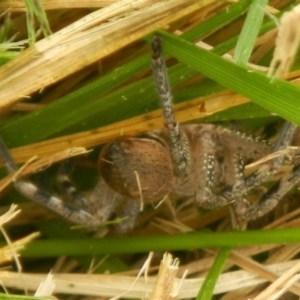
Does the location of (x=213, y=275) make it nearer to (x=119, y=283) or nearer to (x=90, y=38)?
(x=119, y=283)

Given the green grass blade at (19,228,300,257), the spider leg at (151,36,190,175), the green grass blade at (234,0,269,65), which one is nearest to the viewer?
the green grass blade at (234,0,269,65)

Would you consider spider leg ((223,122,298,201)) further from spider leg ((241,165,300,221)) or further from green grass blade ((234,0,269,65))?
green grass blade ((234,0,269,65))

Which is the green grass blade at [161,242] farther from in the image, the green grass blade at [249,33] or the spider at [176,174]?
the green grass blade at [249,33]

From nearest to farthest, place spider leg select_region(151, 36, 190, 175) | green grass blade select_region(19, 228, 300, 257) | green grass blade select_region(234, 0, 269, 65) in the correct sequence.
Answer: green grass blade select_region(234, 0, 269, 65), spider leg select_region(151, 36, 190, 175), green grass blade select_region(19, 228, 300, 257)

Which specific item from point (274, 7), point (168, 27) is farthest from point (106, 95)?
point (274, 7)

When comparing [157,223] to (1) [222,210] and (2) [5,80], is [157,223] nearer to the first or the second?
(1) [222,210]

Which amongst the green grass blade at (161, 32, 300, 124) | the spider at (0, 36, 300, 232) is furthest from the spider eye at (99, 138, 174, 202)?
the green grass blade at (161, 32, 300, 124)

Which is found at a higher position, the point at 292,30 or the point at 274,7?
the point at 274,7
